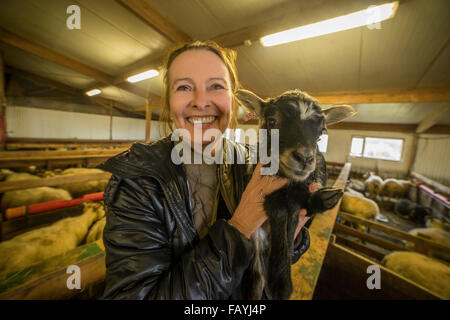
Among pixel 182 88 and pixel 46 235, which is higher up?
pixel 182 88

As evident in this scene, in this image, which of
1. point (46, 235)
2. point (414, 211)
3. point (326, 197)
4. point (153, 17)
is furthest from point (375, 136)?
point (46, 235)

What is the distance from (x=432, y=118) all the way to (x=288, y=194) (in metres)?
10.4

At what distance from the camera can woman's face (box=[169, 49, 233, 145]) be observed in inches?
42.3

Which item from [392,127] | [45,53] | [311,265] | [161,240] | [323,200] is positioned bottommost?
[311,265]

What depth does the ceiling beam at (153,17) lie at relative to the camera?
2.82 meters

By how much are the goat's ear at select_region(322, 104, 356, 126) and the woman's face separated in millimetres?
630

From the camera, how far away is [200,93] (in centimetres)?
106

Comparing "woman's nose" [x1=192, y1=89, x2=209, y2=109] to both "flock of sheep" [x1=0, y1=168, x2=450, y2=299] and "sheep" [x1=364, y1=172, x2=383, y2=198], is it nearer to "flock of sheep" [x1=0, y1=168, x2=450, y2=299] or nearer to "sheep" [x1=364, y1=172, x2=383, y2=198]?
"flock of sheep" [x1=0, y1=168, x2=450, y2=299]

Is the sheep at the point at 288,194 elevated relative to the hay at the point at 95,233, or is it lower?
elevated

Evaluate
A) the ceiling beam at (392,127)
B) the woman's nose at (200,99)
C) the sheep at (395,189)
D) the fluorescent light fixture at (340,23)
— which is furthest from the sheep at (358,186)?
the woman's nose at (200,99)

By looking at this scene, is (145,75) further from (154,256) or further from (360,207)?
(360,207)

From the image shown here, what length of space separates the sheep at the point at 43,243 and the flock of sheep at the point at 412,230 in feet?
14.9

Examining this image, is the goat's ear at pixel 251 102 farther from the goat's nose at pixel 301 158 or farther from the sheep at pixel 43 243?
the sheep at pixel 43 243

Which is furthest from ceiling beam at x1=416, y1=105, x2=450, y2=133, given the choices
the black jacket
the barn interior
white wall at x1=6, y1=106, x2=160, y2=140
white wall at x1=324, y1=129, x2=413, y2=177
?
white wall at x1=6, y1=106, x2=160, y2=140
